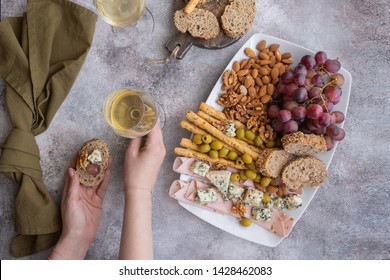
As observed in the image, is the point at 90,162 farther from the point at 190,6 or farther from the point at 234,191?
the point at 190,6

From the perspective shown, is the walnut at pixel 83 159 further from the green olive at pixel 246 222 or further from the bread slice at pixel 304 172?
the bread slice at pixel 304 172

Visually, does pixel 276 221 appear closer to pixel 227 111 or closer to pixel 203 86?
pixel 227 111

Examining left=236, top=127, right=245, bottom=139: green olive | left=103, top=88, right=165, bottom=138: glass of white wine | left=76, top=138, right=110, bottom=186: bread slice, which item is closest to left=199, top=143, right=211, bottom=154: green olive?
left=236, top=127, right=245, bottom=139: green olive

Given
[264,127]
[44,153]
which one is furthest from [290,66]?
[44,153]

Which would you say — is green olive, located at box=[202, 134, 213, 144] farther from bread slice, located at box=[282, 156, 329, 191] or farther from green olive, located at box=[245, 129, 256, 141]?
bread slice, located at box=[282, 156, 329, 191]

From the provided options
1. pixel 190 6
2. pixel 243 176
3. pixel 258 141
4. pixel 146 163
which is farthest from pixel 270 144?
pixel 190 6
